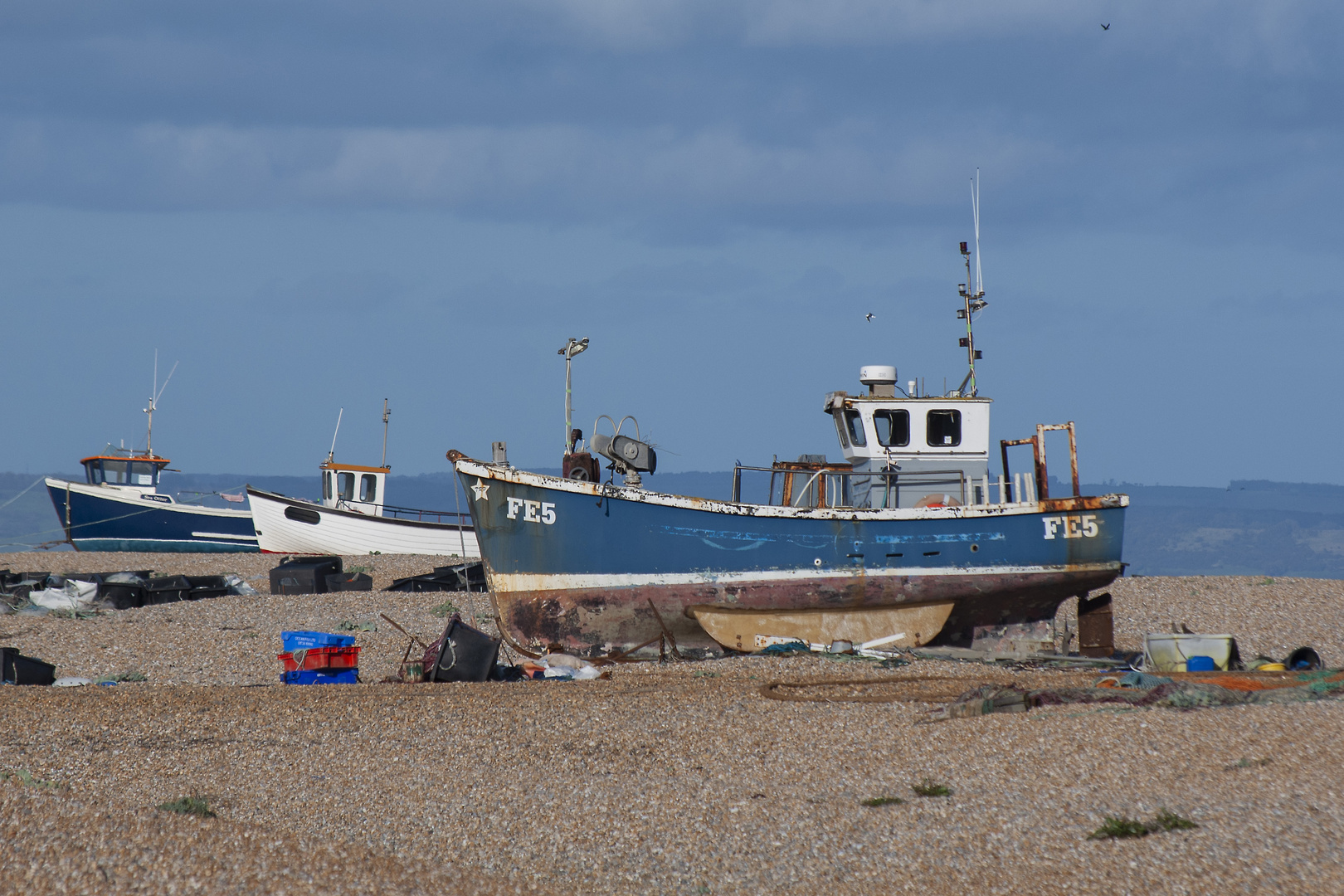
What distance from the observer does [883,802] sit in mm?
7246

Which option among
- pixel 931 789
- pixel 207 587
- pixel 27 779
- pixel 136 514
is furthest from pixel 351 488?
pixel 931 789

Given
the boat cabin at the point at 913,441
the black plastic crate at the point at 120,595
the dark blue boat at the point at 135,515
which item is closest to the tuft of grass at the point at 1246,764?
the boat cabin at the point at 913,441

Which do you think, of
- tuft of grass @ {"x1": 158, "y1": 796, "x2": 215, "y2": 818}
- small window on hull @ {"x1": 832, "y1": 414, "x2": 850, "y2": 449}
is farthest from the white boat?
tuft of grass @ {"x1": 158, "y1": 796, "x2": 215, "y2": 818}

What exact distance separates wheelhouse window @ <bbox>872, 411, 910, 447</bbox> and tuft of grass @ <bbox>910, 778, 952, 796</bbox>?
32.8ft

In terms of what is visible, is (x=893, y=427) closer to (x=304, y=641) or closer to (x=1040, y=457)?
(x=1040, y=457)

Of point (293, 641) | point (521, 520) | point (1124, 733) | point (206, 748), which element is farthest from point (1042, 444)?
point (206, 748)

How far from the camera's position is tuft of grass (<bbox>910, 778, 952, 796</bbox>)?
7359 mm

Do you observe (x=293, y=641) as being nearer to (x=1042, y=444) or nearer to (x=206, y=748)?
(x=206, y=748)

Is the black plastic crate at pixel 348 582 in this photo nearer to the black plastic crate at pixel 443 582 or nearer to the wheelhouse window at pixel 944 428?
the black plastic crate at pixel 443 582

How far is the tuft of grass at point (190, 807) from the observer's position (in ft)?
22.2

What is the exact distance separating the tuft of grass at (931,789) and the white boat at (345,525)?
27.4 meters

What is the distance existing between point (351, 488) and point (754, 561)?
24002 mm

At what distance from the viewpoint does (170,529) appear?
38250mm

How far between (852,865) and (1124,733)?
3117 mm
